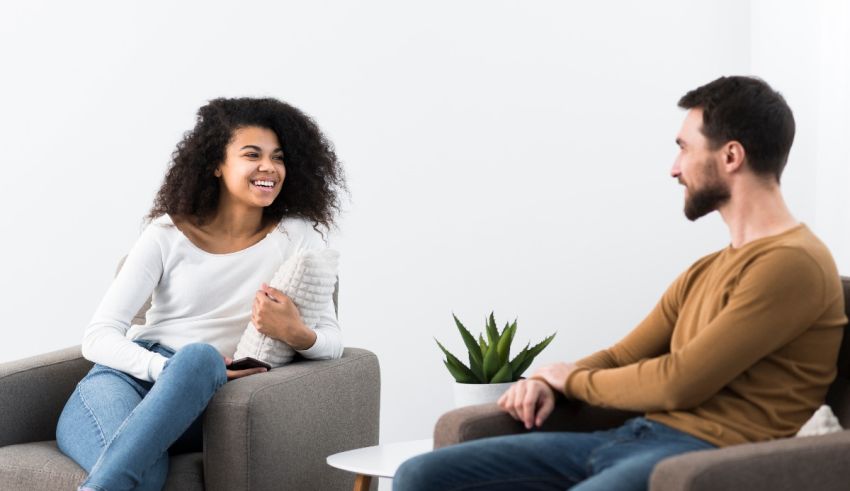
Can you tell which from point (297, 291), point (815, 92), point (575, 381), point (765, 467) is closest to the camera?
point (765, 467)

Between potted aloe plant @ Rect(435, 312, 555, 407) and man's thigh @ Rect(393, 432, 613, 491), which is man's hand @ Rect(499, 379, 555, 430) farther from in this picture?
potted aloe plant @ Rect(435, 312, 555, 407)

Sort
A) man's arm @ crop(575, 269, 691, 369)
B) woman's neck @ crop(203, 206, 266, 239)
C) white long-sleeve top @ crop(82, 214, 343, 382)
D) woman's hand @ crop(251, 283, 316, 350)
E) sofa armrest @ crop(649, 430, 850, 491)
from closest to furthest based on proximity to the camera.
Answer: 1. sofa armrest @ crop(649, 430, 850, 491)
2. man's arm @ crop(575, 269, 691, 369)
3. woman's hand @ crop(251, 283, 316, 350)
4. white long-sleeve top @ crop(82, 214, 343, 382)
5. woman's neck @ crop(203, 206, 266, 239)

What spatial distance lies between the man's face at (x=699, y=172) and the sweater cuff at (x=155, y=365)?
126 centimetres

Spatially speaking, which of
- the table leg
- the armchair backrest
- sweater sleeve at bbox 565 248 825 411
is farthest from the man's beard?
the table leg

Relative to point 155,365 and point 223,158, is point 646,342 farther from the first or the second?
point 223,158

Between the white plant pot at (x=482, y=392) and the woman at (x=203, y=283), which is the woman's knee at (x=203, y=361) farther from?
the white plant pot at (x=482, y=392)

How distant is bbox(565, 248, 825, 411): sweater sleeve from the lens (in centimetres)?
182

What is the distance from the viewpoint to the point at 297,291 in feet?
8.78

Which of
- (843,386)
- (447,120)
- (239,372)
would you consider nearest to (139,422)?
(239,372)

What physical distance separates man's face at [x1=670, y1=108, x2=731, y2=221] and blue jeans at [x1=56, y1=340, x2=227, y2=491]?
1074 millimetres

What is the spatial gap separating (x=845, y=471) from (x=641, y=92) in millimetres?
2548

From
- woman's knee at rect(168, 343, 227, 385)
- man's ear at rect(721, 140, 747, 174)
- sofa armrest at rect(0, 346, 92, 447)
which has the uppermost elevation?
man's ear at rect(721, 140, 747, 174)

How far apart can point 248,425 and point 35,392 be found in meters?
0.69

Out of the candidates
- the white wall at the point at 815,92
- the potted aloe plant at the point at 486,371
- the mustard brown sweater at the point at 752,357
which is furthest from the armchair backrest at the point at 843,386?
the white wall at the point at 815,92
